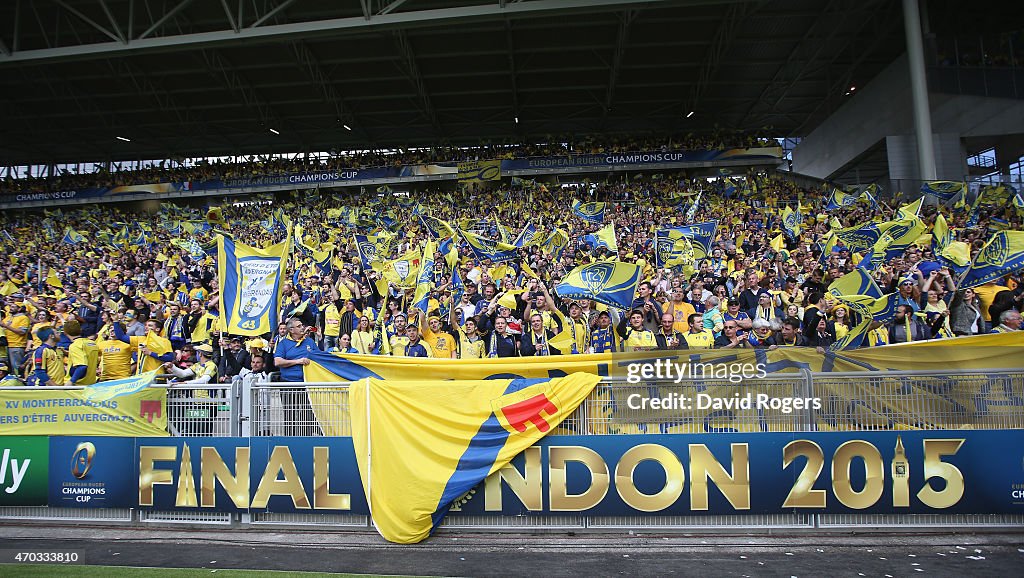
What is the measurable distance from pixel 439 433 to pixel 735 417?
107 inches

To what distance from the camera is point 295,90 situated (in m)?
35.2

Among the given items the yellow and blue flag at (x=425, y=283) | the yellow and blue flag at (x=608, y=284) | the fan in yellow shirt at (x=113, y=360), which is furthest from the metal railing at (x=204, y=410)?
the yellow and blue flag at (x=608, y=284)

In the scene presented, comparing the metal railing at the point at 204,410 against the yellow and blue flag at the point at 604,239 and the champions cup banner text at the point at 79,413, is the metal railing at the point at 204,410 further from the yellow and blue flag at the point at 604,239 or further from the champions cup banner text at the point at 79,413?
the yellow and blue flag at the point at 604,239

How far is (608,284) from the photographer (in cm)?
853

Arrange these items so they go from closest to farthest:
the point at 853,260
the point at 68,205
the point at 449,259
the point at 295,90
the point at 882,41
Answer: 1. the point at 853,260
2. the point at 449,259
3. the point at 882,41
4. the point at 295,90
5. the point at 68,205

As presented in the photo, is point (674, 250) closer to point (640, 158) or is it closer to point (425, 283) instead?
point (425, 283)

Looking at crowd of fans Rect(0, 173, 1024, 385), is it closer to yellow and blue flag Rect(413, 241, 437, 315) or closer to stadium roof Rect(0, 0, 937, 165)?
yellow and blue flag Rect(413, 241, 437, 315)

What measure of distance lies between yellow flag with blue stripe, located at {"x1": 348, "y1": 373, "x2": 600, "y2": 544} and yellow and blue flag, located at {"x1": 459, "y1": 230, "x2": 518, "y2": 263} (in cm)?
785

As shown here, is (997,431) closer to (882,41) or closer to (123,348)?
(123,348)

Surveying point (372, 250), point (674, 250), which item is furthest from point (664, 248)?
point (372, 250)

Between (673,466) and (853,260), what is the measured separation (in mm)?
7691

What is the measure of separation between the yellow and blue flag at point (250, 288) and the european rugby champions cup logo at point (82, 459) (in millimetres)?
1832

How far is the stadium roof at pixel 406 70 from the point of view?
24.0m

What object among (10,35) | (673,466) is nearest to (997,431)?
(673,466)
